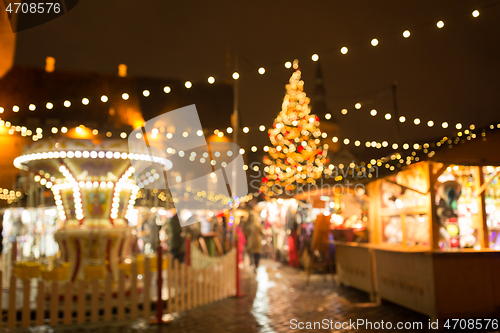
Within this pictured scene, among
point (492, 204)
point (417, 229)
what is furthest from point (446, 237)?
point (492, 204)

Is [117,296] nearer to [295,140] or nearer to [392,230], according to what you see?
[392,230]

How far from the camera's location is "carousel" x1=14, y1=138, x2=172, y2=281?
8016 mm

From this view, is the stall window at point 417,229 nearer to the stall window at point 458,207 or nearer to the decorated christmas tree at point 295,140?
the stall window at point 458,207

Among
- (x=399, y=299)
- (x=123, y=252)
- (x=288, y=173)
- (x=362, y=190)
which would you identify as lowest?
(x=399, y=299)

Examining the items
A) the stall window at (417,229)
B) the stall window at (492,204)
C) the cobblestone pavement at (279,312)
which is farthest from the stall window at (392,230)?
the stall window at (492,204)

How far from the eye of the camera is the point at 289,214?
15.3 metres

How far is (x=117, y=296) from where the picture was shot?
23.6ft

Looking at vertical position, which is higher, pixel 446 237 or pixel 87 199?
pixel 87 199

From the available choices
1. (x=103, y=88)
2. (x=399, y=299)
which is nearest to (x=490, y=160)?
(x=399, y=299)

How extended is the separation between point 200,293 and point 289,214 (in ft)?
27.2

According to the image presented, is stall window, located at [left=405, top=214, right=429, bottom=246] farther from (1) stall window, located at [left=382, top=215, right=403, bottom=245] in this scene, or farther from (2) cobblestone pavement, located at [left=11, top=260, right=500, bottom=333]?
(2) cobblestone pavement, located at [left=11, top=260, right=500, bottom=333]

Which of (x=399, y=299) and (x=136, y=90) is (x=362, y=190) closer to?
(x=399, y=299)

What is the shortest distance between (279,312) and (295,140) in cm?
1147

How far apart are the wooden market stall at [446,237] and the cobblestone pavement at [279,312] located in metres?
0.41
